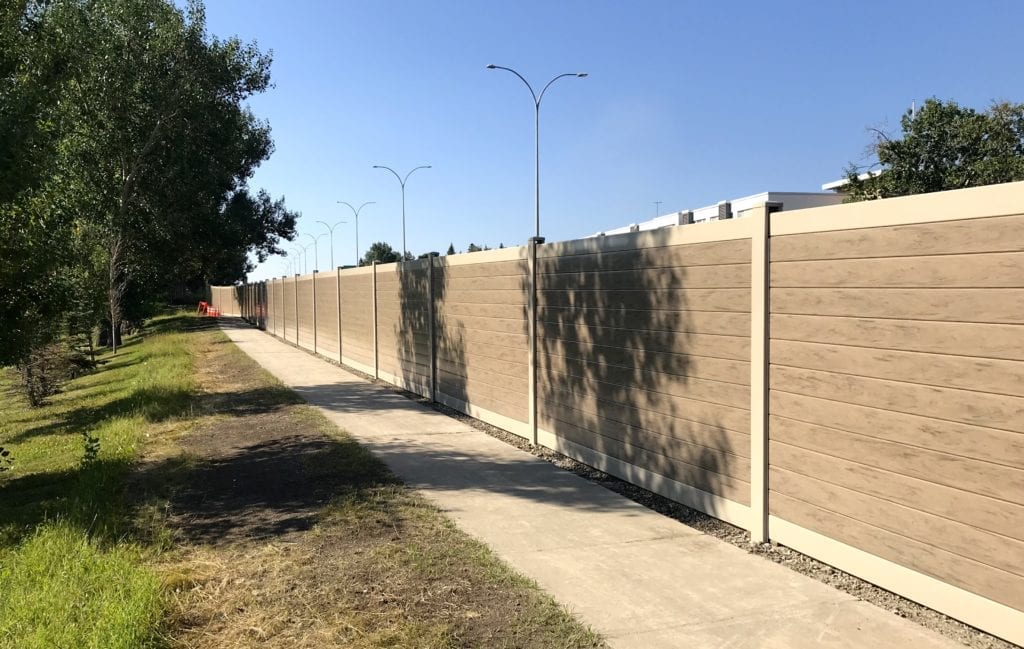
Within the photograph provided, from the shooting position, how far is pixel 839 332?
14.3 feet

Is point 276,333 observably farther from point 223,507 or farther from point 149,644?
point 149,644

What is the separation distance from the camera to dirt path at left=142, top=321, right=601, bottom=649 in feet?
12.3

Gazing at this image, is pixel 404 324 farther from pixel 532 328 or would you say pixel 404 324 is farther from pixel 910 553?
pixel 910 553

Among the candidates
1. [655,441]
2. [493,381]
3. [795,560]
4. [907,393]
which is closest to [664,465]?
[655,441]

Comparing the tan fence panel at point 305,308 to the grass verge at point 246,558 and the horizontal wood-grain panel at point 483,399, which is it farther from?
the grass verge at point 246,558

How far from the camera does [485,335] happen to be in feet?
32.4

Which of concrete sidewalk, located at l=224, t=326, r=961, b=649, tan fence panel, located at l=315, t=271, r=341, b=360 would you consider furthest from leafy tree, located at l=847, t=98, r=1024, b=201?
concrete sidewalk, located at l=224, t=326, r=961, b=649

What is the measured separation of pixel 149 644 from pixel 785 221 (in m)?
4.40

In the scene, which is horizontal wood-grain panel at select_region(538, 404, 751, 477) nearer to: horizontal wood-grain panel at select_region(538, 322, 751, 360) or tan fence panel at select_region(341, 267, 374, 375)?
horizontal wood-grain panel at select_region(538, 322, 751, 360)

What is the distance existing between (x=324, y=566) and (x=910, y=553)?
3495mm

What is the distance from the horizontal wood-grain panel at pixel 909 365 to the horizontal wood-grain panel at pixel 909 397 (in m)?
0.04

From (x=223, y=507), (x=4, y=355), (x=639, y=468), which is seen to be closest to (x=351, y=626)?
(x=223, y=507)

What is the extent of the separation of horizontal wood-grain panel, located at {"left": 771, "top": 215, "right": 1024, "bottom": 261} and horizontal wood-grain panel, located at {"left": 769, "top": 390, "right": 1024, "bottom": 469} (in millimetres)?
889

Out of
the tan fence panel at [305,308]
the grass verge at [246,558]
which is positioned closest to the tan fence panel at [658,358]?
the grass verge at [246,558]
